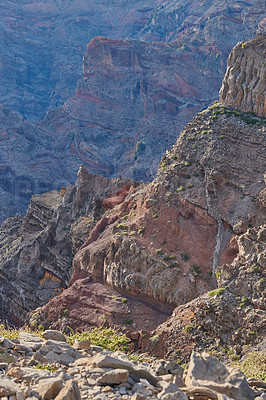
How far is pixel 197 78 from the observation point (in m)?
185

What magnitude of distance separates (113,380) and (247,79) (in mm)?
37969

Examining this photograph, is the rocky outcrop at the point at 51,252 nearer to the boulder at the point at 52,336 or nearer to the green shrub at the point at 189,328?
the green shrub at the point at 189,328

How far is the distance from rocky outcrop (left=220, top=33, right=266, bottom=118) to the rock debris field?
33.3 metres

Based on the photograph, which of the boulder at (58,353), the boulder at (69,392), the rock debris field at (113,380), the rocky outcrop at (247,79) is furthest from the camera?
the rocky outcrop at (247,79)

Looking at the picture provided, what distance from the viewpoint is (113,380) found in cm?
1402

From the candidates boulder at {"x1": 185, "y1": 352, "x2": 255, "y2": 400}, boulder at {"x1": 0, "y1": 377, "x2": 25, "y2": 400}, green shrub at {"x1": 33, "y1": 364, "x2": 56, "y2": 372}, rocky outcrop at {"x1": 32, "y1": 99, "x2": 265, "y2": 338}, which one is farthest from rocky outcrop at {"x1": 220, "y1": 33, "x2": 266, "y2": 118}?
boulder at {"x1": 0, "y1": 377, "x2": 25, "y2": 400}

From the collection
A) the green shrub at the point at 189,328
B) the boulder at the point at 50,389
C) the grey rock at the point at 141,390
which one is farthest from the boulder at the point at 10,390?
Answer: the green shrub at the point at 189,328

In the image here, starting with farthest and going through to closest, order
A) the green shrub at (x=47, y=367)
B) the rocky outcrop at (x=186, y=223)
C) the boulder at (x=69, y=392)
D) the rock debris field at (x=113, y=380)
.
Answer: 1. the rocky outcrop at (x=186, y=223)
2. the green shrub at (x=47, y=367)
3. the rock debris field at (x=113, y=380)
4. the boulder at (x=69, y=392)

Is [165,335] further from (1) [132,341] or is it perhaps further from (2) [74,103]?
(2) [74,103]

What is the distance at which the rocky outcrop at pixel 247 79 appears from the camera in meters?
45.5

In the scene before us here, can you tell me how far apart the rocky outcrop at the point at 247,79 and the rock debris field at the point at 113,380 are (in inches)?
1312

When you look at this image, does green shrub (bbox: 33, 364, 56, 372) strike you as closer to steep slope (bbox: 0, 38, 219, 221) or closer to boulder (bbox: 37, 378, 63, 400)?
boulder (bbox: 37, 378, 63, 400)

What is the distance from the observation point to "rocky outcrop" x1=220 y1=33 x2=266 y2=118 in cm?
4553

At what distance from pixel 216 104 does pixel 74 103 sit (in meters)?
145
